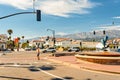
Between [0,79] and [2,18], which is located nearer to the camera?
[0,79]

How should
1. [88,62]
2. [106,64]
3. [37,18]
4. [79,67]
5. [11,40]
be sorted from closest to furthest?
[79,67]
[106,64]
[88,62]
[37,18]
[11,40]

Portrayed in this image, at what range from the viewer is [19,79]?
17.8 m

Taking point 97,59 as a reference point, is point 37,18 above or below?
above

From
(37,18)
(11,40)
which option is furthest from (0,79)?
(11,40)

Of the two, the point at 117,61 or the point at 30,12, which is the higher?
the point at 30,12

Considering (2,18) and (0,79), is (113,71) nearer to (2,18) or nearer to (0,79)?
(0,79)

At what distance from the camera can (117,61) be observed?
2845 centimetres

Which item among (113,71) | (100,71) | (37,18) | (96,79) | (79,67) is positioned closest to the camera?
(96,79)

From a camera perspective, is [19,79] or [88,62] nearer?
[19,79]

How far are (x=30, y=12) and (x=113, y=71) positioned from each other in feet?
56.5

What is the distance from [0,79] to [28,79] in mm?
1677

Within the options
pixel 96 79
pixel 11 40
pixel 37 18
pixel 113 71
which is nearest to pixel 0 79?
pixel 96 79

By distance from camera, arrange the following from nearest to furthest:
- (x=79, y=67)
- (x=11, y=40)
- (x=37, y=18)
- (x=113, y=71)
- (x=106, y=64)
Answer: (x=113, y=71) → (x=79, y=67) → (x=106, y=64) → (x=37, y=18) → (x=11, y=40)

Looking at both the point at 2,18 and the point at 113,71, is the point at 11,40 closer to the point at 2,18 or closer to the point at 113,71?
the point at 2,18
